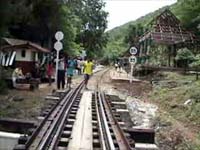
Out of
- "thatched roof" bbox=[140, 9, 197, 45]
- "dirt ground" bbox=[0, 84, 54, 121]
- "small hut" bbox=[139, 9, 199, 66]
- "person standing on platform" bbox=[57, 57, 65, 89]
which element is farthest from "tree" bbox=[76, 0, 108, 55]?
"dirt ground" bbox=[0, 84, 54, 121]

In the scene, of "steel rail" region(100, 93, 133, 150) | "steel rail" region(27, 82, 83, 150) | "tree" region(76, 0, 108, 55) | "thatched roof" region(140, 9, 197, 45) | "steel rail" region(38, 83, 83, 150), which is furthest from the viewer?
"tree" region(76, 0, 108, 55)

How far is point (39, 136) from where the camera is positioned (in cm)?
994

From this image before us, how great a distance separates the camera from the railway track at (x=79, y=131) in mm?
9461

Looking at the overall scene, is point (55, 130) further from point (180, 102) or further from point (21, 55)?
point (21, 55)

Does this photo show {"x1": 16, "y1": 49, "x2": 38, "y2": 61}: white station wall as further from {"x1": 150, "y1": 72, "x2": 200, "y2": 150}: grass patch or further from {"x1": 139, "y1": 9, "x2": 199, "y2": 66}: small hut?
{"x1": 139, "y1": 9, "x2": 199, "y2": 66}: small hut

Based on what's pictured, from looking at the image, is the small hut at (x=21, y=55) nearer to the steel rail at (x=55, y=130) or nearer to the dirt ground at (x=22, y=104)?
the dirt ground at (x=22, y=104)

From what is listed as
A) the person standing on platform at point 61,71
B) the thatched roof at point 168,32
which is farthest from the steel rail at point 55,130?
the thatched roof at point 168,32

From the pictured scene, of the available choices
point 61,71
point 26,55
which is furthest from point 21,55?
point 61,71

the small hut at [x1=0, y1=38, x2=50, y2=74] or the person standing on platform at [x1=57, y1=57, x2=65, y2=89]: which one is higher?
the small hut at [x1=0, y1=38, x2=50, y2=74]

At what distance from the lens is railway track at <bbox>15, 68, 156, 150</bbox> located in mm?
9461

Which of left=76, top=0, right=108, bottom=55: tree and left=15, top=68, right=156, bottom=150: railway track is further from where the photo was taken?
left=76, top=0, right=108, bottom=55: tree

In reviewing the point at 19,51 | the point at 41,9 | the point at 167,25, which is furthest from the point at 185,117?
the point at 167,25

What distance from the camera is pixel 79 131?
1124 centimetres

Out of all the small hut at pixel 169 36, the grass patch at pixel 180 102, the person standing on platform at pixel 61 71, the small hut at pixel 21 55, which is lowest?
the grass patch at pixel 180 102
